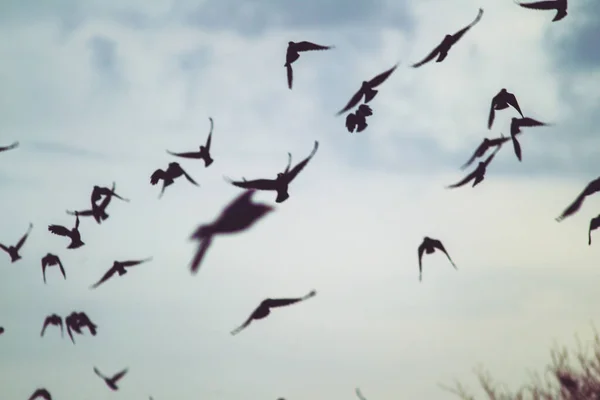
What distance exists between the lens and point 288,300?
420cm

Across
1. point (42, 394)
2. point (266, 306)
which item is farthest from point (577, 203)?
point (42, 394)

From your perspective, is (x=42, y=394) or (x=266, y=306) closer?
(x=266, y=306)

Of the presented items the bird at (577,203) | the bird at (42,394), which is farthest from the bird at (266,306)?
the bird at (42,394)

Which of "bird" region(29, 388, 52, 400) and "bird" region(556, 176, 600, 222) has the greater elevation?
"bird" region(556, 176, 600, 222)

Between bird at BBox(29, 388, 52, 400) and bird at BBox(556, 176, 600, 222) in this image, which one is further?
bird at BBox(29, 388, 52, 400)

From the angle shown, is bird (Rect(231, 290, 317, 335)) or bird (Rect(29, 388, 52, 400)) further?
bird (Rect(29, 388, 52, 400))

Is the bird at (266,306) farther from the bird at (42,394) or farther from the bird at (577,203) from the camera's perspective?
the bird at (42,394)

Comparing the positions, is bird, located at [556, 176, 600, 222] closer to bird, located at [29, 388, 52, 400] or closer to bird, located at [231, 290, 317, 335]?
bird, located at [231, 290, 317, 335]

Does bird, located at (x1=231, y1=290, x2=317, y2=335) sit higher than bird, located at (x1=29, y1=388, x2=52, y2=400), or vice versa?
bird, located at (x1=231, y1=290, x2=317, y2=335)

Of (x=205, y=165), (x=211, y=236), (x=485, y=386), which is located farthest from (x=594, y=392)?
(x=211, y=236)

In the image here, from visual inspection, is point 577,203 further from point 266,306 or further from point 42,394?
point 42,394

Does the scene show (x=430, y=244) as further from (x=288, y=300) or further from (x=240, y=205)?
(x=240, y=205)

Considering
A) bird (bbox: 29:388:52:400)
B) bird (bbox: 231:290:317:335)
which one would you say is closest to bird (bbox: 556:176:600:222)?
bird (bbox: 231:290:317:335)

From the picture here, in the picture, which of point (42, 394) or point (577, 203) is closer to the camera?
point (577, 203)
